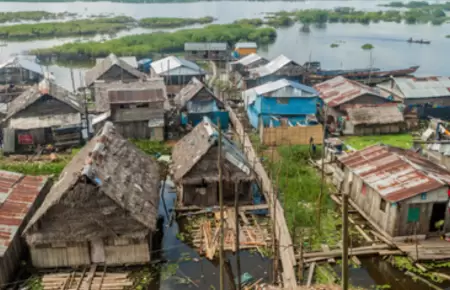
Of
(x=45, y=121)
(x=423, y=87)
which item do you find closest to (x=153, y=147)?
(x=45, y=121)

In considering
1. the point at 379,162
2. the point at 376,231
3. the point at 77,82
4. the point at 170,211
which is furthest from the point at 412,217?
the point at 77,82

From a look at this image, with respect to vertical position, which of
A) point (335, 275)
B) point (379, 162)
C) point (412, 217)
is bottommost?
point (335, 275)

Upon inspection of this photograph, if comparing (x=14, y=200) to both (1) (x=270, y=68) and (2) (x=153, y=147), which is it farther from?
(1) (x=270, y=68)

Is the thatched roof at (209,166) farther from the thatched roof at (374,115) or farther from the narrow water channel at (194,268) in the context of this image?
the thatched roof at (374,115)

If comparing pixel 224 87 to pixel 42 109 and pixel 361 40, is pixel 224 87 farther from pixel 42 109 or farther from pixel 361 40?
pixel 361 40

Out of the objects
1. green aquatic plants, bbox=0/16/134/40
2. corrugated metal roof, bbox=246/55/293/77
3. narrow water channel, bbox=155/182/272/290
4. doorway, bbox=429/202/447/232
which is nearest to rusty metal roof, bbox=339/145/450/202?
doorway, bbox=429/202/447/232

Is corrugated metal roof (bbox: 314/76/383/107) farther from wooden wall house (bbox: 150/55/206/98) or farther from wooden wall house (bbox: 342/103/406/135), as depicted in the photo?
wooden wall house (bbox: 150/55/206/98)
